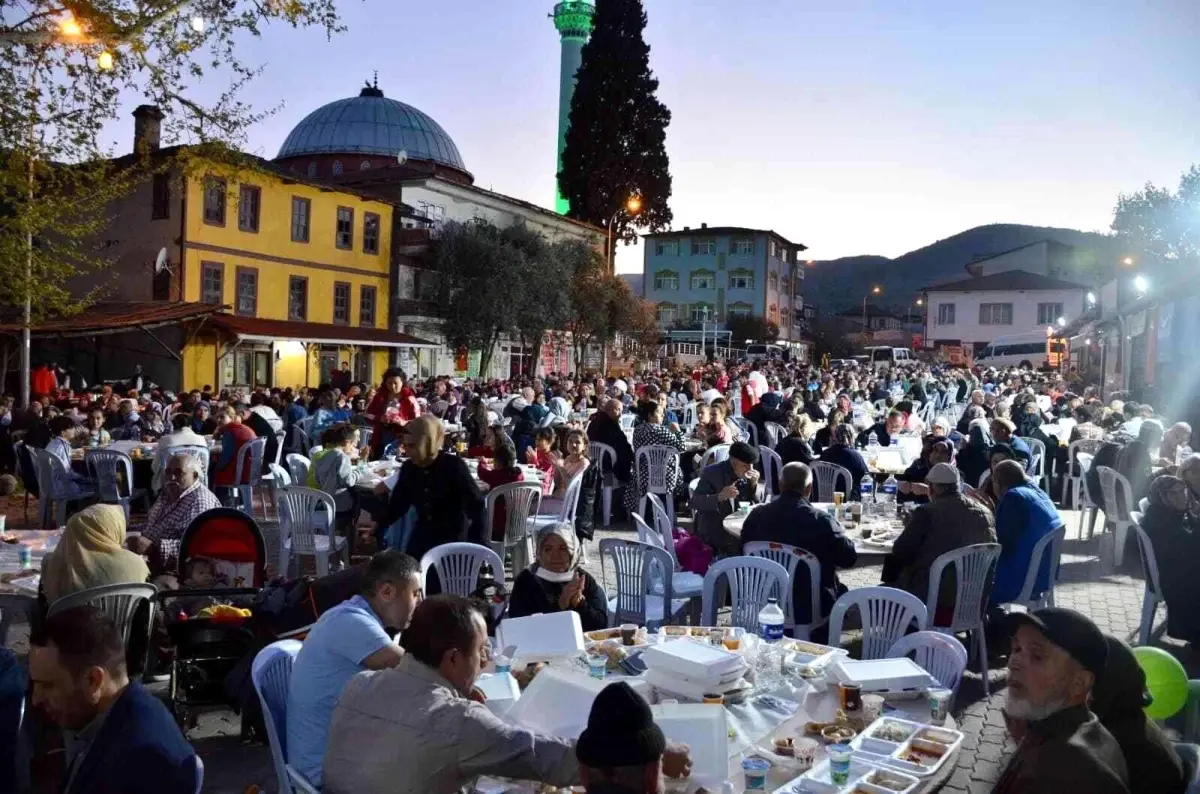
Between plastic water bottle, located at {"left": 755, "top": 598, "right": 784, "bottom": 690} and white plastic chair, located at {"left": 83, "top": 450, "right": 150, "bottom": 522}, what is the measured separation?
8431 mm

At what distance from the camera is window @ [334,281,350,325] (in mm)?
34250

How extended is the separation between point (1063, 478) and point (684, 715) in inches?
495

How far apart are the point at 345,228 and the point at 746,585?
3137cm

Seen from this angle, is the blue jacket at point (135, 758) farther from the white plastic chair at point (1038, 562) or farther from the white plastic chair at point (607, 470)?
the white plastic chair at point (607, 470)

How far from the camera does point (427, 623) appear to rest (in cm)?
305

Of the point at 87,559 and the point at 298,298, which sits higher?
the point at 298,298

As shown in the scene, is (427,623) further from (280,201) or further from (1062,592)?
(280,201)

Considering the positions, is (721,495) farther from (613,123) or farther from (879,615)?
(613,123)

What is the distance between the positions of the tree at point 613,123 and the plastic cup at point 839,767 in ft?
154

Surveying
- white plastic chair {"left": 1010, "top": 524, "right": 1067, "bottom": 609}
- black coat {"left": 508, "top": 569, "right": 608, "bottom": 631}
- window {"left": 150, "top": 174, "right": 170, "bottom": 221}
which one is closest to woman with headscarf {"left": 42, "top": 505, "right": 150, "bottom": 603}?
black coat {"left": 508, "top": 569, "right": 608, "bottom": 631}

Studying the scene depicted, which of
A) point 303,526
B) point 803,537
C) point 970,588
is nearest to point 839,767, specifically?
point 803,537

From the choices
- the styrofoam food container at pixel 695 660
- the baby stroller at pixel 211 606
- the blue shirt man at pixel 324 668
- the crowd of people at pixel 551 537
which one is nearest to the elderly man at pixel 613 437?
the crowd of people at pixel 551 537

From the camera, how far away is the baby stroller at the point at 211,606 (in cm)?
557

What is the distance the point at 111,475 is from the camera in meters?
10.8
